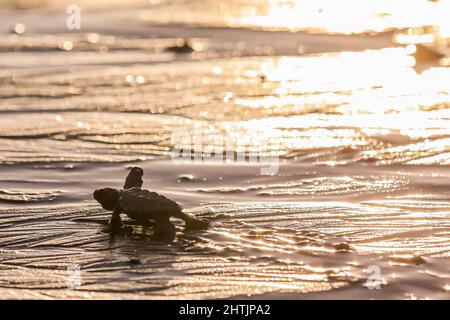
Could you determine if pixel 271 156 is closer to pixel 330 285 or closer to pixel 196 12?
pixel 330 285

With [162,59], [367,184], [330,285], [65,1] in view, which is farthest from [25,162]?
[65,1]

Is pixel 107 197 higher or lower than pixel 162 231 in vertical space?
higher

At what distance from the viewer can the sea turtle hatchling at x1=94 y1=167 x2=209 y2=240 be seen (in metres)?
8.11

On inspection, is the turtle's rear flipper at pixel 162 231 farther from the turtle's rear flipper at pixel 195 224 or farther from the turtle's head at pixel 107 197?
the turtle's head at pixel 107 197

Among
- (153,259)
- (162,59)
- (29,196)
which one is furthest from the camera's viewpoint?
(162,59)

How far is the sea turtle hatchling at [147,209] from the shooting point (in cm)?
811

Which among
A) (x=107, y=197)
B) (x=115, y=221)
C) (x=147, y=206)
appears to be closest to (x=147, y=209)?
(x=147, y=206)

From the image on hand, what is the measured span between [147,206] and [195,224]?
0.43m

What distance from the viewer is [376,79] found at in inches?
579

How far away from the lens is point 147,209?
807 centimetres

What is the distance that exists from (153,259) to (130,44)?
380 inches

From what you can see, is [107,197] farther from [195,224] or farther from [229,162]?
[229,162]

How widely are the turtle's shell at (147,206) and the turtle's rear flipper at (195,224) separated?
16 centimetres

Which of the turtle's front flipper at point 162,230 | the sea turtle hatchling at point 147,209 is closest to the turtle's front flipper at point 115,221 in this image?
the sea turtle hatchling at point 147,209
